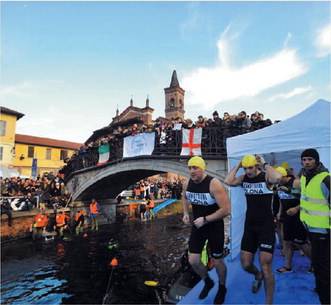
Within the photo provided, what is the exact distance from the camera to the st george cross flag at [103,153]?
60.0ft

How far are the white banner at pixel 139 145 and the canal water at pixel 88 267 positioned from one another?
209 inches

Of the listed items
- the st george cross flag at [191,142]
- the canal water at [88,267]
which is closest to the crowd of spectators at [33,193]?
the canal water at [88,267]

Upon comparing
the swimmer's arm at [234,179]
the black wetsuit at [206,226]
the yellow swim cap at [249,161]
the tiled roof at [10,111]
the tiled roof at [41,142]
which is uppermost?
the tiled roof at [10,111]

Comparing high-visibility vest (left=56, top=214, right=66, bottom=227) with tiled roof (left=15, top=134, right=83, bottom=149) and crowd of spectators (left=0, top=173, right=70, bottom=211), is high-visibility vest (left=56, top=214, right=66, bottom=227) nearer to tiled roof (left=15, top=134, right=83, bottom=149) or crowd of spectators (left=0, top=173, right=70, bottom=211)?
crowd of spectators (left=0, top=173, right=70, bottom=211)

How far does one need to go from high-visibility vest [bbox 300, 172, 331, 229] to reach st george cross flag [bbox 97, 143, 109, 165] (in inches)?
611

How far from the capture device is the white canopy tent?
521cm

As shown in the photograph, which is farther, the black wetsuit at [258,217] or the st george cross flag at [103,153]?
the st george cross flag at [103,153]

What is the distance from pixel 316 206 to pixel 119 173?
15.3m

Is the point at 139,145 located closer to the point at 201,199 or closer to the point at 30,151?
the point at 201,199

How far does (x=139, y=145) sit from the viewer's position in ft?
50.9

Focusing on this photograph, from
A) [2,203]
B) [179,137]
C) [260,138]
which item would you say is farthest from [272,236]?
[2,203]

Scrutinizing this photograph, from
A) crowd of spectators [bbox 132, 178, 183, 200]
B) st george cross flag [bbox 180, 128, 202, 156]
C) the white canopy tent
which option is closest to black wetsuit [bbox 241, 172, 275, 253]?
the white canopy tent

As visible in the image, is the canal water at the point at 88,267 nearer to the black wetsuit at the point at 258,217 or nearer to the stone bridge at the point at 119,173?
the stone bridge at the point at 119,173

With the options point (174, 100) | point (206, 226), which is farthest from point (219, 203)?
point (174, 100)
